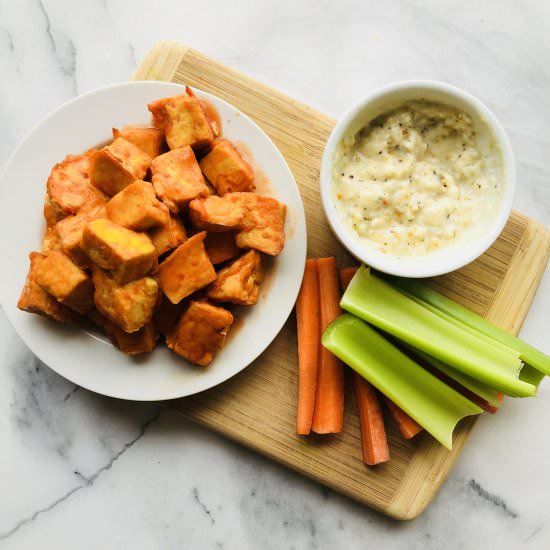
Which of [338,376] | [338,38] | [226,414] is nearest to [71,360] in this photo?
[226,414]

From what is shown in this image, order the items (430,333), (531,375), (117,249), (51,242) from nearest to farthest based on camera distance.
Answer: (117,249)
(51,242)
(430,333)
(531,375)

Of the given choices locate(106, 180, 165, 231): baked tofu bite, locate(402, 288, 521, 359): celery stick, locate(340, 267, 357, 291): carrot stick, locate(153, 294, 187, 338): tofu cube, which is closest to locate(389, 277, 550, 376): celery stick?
locate(402, 288, 521, 359): celery stick

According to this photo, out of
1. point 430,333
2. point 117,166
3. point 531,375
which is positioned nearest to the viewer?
point 117,166

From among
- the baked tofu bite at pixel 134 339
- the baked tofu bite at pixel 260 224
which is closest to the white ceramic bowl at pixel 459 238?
the baked tofu bite at pixel 260 224

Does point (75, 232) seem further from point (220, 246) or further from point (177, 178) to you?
point (220, 246)

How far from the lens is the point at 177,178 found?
191 centimetres

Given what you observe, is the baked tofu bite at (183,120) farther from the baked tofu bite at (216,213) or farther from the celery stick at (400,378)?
the celery stick at (400,378)

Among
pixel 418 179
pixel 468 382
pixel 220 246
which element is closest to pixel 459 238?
pixel 418 179

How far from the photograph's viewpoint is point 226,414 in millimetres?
2178

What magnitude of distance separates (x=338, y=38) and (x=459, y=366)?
128 cm

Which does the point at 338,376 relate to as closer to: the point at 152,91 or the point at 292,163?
the point at 292,163

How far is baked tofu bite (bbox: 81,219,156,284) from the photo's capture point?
175cm

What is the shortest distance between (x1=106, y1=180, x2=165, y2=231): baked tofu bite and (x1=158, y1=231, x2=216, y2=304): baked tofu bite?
110 mm

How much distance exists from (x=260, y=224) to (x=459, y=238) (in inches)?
23.9
